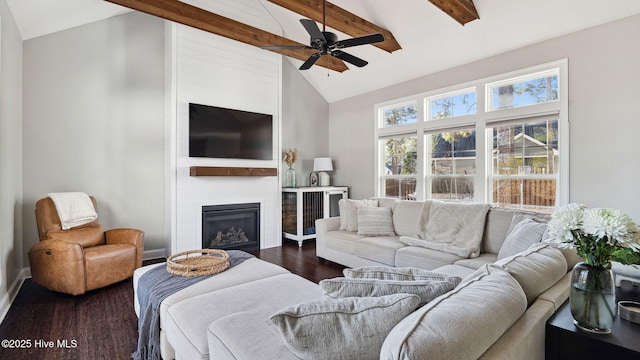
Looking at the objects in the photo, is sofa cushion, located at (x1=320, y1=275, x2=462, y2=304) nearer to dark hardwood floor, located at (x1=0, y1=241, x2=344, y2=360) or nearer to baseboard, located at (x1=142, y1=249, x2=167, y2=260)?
dark hardwood floor, located at (x1=0, y1=241, x2=344, y2=360)

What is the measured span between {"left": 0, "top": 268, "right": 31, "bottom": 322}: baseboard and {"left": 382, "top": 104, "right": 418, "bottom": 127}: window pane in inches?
204

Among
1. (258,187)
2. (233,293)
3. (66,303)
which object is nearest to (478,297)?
(233,293)

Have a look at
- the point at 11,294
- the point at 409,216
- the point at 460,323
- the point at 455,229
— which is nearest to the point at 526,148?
the point at 455,229

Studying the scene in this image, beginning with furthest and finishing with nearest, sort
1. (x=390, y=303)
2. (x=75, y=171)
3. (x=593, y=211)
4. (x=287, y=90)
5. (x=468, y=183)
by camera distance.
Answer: (x=287, y=90) < (x=468, y=183) < (x=75, y=171) < (x=593, y=211) < (x=390, y=303)

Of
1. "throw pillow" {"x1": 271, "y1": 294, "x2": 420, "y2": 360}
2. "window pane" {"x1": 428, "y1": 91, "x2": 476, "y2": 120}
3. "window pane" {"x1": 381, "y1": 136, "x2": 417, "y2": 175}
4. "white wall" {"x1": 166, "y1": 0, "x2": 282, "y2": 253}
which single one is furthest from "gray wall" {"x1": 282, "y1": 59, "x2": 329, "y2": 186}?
"throw pillow" {"x1": 271, "y1": 294, "x2": 420, "y2": 360}

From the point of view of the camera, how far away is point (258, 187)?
4.97m

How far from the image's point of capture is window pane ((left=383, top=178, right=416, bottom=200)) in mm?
5152

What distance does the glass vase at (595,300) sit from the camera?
1.09 metres

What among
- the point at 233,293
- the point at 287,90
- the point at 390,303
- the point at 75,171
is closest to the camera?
the point at 390,303

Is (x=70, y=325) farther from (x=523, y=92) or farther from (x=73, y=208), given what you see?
(x=523, y=92)

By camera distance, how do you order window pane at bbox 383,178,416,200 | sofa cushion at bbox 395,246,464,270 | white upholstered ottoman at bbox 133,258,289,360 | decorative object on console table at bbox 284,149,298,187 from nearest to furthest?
white upholstered ottoman at bbox 133,258,289,360 < sofa cushion at bbox 395,246,464,270 < window pane at bbox 383,178,416,200 < decorative object on console table at bbox 284,149,298,187

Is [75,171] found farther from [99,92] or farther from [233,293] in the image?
[233,293]

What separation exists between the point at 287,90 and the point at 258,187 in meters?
2.08

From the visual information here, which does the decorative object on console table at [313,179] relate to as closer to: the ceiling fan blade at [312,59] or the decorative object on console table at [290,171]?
the decorative object on console table at [290,171]
